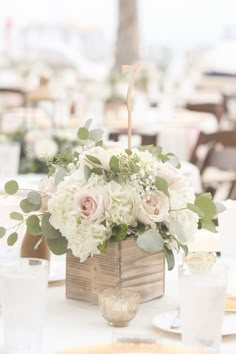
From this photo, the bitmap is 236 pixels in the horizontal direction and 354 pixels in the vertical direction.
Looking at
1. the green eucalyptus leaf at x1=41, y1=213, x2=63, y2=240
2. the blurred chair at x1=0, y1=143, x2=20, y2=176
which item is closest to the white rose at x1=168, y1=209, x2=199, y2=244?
the green eucalyptus leaf at x1=41, y1=213, x2=63, y2=240

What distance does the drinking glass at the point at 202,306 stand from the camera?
1594 mm

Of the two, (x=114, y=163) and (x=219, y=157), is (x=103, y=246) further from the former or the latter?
(x=219, y=157)

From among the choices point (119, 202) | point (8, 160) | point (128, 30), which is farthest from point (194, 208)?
point (128, 30)

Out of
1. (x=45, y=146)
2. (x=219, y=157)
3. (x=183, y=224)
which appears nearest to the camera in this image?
(x=183, y=224)

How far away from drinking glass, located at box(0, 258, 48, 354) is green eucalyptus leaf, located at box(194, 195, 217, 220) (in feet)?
1.46

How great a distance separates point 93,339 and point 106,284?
21 centimetres

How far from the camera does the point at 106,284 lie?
1.97 metres

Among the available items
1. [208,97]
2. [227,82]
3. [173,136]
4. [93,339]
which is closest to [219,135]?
[173,136]

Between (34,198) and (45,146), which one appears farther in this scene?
(45,146)

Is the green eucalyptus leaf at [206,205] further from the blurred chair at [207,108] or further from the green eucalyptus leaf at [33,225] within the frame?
the blurred chair at [207,108]

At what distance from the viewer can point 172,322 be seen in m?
1.84

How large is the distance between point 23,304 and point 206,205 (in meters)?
0.51

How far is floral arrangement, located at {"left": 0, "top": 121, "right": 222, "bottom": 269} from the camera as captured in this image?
189 cm

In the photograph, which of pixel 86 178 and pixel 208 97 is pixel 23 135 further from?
pixel 208 97
